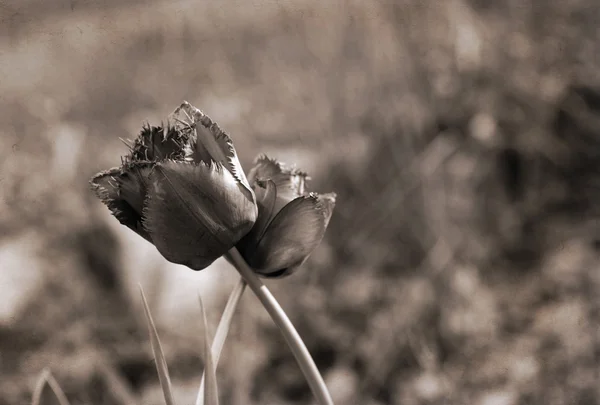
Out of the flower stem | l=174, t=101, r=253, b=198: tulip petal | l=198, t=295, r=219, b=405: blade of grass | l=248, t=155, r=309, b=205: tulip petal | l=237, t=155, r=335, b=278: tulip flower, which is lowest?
l=198, t=295, r=219, b=405: blade of grass

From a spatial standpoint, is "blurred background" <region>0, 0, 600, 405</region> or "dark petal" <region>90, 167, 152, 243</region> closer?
"dark petal" <region>90, 167, 152, 243</region>

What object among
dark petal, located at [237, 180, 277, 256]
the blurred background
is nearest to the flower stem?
dark petal, located at [237, 180, 277, 256]

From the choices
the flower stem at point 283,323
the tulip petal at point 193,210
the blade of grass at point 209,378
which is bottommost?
the blade of grass at point 209,378

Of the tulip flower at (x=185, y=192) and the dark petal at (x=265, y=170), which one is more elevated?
the dark petal at (x=265, y=170)

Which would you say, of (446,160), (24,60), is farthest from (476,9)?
(24,60)

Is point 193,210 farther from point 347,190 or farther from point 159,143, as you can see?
point 347,190

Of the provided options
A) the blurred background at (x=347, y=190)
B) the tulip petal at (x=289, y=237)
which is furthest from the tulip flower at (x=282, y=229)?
the blurred background at (x=347, y=190)

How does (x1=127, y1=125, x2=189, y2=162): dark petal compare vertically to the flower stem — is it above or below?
above

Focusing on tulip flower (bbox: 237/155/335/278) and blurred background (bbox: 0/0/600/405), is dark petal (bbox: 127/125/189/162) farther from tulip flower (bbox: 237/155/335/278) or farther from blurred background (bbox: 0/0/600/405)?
blurred background (bbox: 0/0/600/405)

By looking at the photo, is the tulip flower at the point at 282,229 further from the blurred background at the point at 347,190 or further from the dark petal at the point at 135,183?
the blurred background at the point at 347,190
